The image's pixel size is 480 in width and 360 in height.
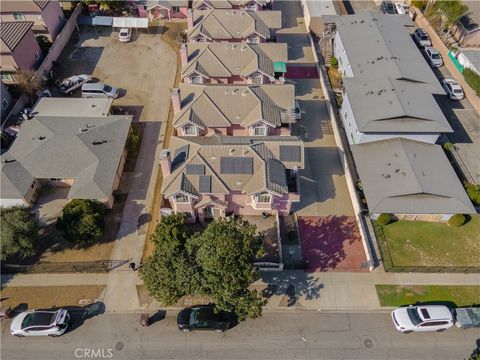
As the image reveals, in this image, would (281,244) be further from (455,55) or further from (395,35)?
(455,55)

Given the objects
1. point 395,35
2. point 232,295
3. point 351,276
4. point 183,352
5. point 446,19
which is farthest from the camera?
point 446,19

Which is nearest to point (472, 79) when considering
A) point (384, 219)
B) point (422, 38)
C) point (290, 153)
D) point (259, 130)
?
point (422, 38)

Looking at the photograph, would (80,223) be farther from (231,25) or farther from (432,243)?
(231,25)

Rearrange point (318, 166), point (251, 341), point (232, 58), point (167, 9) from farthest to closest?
point (167, 9)
point (232, 58)
point (318, 166)
point (251, 341)

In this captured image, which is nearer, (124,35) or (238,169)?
(238,169)

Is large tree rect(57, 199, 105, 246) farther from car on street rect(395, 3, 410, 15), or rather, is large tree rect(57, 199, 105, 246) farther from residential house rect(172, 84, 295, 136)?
car on street rect(395, 3, 410, 15)

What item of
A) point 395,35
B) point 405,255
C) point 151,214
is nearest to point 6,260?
point 151,214
